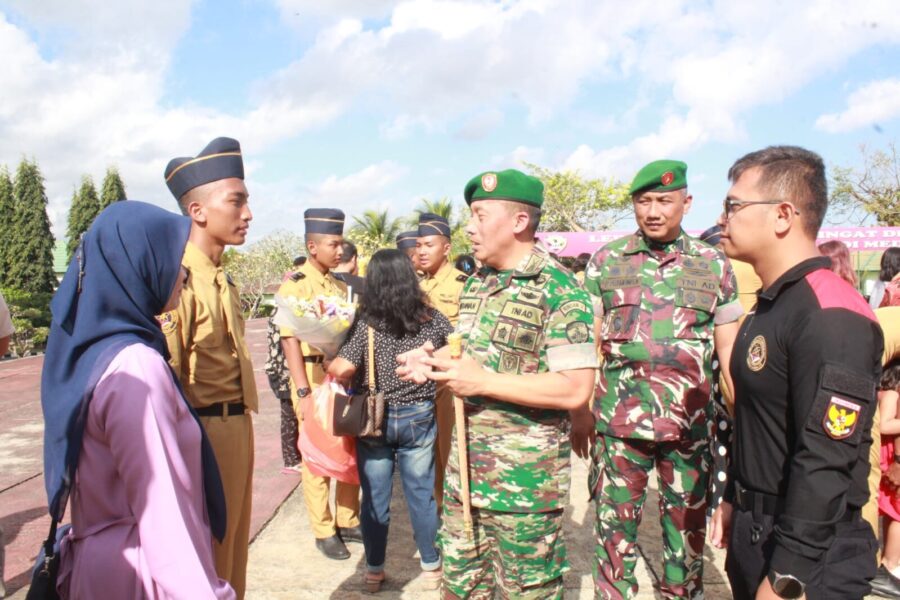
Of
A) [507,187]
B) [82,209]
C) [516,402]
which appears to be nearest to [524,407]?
[516,402]

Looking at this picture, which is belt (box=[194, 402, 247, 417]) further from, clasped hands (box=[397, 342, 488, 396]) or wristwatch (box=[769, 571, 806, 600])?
wristwatch (box=[769, 571, 806, 600])

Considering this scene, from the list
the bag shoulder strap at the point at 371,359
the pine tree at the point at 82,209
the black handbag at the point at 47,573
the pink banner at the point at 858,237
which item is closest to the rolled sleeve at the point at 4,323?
the bag shoulder strap at the point at 371,359

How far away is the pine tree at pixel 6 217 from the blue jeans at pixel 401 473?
1252 inches

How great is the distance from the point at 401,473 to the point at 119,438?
2459 millimetres

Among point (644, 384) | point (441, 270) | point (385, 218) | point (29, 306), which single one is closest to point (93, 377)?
point (644, 384)

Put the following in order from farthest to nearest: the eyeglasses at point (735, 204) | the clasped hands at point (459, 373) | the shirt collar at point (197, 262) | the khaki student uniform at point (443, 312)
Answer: the khaki student uniform at point (443, 312) → the shirt collar at point (197, 262) → the clasped hands at point (459, 373) → the eyeglasses at point (735, 204)

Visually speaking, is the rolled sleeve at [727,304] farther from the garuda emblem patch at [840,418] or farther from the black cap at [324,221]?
the black cap at [324,221]

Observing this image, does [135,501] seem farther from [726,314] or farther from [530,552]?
[726,314]

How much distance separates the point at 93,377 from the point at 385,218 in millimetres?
37303

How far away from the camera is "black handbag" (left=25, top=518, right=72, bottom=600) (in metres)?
1.56

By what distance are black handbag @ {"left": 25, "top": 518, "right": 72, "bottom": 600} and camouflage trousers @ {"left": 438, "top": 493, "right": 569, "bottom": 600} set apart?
1424 millimetres

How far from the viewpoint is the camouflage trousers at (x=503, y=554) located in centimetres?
246

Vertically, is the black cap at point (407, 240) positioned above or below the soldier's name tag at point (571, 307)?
above

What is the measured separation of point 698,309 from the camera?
10.5 feet
